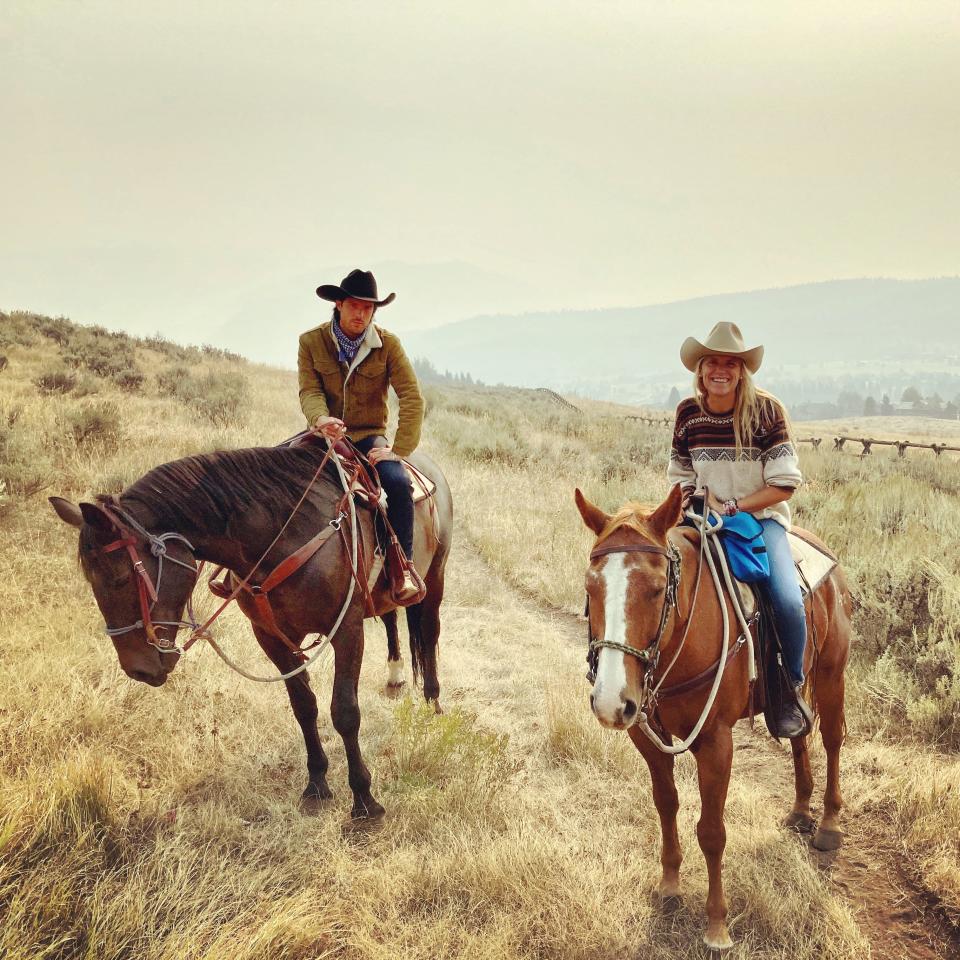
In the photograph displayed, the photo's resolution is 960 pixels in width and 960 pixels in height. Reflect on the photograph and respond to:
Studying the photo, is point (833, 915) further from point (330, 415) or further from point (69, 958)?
point (330, 415)

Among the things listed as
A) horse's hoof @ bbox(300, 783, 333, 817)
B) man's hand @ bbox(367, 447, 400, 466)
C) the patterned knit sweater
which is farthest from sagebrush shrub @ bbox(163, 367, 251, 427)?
the patterned knit sweater

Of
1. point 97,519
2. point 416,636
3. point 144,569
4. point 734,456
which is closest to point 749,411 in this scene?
point 734,456

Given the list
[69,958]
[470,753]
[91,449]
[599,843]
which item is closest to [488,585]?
[470,753]

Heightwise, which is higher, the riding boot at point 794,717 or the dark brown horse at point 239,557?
the dark brown horse at point 239,557

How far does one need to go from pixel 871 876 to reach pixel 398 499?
353 cm

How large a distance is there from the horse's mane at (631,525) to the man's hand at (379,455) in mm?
2087

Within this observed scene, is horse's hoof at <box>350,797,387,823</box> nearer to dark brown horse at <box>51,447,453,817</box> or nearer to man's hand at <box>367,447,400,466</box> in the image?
dark brown horse at <box>51,447,453,817</box>

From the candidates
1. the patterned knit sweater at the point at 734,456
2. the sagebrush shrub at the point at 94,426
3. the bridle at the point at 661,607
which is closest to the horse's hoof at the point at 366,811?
the bridle at the point at 661,607

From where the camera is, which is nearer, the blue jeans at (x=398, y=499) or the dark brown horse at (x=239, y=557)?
the dark brown horse at (x=239, y=557)

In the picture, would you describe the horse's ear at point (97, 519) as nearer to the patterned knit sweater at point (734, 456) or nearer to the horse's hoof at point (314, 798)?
the horse's hoof at point (314, 798)

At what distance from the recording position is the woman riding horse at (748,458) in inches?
117

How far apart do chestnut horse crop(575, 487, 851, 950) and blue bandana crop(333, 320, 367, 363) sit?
2.33 m

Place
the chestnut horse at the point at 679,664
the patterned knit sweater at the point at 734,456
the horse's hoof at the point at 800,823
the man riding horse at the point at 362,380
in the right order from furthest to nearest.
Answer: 1. the man riding horse at the point at 362,380
2. the horse's hoof at the point at 800,823
3. the patterned knit sweater at the point at 734,456
4. the chestnut horse at the point at 679,664

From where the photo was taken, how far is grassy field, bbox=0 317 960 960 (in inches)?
106
